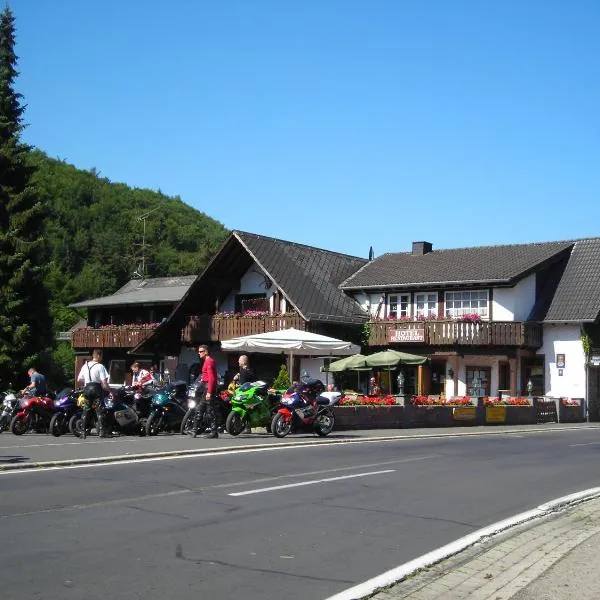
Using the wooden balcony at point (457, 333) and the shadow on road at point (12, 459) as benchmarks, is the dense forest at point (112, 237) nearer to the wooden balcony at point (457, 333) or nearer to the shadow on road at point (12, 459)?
the wooden balcony at point (457, 333)

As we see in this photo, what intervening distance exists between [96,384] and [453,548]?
36.6 feet

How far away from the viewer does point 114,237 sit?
306ft

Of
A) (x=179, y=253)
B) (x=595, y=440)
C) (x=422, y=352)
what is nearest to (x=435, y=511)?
(x=595, y=440)

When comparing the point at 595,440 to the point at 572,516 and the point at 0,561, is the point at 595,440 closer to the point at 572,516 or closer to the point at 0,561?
the point at 572,516

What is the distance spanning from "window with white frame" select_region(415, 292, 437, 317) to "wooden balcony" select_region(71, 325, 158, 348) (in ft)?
46.0

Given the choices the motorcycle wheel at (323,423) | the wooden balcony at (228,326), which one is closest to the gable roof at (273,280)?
the wooden balcony at (228,326)

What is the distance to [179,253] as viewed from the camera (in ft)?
308

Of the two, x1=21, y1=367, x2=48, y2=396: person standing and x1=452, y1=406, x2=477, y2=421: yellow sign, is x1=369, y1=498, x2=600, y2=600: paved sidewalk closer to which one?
x1=21, y1=367, x2=48, y2=396: person standing

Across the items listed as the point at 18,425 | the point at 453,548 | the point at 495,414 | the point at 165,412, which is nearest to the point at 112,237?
the point at 495,414

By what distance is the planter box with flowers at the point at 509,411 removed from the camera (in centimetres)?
3150

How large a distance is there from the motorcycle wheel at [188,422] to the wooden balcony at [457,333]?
896 inches

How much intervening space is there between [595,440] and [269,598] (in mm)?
19262

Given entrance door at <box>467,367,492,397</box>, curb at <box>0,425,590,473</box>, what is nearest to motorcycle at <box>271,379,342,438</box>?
curb at <box>0,425,590,473</box>

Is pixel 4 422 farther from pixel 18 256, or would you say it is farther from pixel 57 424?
pixel 18 256
